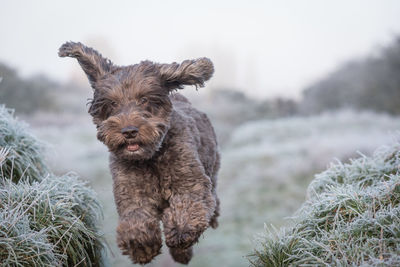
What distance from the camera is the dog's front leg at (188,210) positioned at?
3492 mm


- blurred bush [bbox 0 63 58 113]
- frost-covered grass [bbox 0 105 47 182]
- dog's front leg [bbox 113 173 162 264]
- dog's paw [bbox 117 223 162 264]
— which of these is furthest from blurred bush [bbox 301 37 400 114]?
dog's paw [bbox 117 223 162 264]

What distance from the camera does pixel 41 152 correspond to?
17.8 ft

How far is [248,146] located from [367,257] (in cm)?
1386

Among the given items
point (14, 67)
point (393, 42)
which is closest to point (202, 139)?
point (14, 67)

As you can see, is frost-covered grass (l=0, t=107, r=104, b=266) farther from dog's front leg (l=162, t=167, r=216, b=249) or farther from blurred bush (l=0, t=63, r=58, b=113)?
blurred bush (l=0, t=63, r=58, b=113)

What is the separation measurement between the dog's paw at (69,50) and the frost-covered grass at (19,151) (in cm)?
149

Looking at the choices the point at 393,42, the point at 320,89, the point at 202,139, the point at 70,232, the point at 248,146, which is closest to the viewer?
the point at 70,232

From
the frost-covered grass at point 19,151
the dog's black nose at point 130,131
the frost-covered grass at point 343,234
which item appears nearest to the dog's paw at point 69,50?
the dog's black nose at point 130,131

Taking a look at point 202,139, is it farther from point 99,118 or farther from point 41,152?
point 41,152

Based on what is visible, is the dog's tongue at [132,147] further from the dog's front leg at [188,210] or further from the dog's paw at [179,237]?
the dog's paw at [179,237]

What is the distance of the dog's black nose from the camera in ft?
11.1

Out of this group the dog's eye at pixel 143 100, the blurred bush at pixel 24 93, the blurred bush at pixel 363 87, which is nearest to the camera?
the dog's eye at pixel 143 100

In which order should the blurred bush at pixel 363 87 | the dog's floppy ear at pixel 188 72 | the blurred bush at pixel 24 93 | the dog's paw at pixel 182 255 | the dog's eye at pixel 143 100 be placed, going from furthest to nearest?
the blurred bush at pixel 363 87
the blurred bush at pixel 24 93
the dog's paw at pixel 182 255
the dog's floppy ear at pixel 188 72
the dog's eye at pixel 143 100

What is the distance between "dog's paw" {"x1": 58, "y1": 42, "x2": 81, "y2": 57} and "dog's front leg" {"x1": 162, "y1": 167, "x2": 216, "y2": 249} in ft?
5.18
